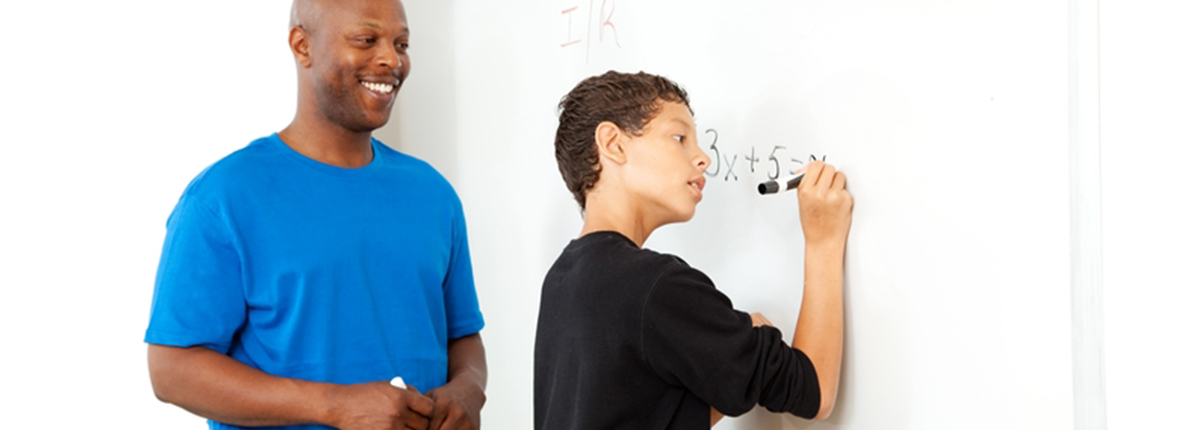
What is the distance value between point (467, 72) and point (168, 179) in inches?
20.5

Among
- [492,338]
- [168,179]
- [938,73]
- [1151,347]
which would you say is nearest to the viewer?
[1151,347]

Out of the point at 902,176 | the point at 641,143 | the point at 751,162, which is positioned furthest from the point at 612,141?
the point at 902,176

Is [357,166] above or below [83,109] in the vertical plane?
below

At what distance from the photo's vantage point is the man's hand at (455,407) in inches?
40.7

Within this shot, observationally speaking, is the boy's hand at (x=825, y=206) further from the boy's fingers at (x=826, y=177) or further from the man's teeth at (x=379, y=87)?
the man's teeth at (x=379, y=87)

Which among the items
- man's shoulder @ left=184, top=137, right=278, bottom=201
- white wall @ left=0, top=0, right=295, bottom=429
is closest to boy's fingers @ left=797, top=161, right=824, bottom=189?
→ man's shoulder @ left=184, top=137, right=278, bottom=201

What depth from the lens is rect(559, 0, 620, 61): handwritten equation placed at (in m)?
1.30

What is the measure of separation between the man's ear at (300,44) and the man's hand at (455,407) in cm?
42

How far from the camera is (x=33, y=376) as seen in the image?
134 cm

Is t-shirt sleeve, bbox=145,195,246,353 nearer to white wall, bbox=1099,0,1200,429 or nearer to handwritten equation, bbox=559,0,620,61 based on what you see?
handwritten equation, bbox=559,0,620,61

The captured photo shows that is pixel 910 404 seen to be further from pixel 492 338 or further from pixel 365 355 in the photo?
pixel 492 338

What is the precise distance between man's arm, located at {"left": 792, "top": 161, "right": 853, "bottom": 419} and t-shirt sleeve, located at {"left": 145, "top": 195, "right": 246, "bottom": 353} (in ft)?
1.90

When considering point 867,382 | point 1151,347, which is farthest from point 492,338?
point 1151,347

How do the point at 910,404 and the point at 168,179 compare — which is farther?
the point at 168,179
